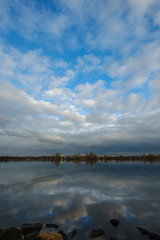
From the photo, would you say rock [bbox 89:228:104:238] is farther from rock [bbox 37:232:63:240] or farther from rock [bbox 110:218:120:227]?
rock [bbox 37:232:63:240]

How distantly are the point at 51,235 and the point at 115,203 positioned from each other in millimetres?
11551

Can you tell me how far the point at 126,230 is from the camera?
1162 cm

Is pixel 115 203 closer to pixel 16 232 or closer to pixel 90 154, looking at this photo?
pixel 16 232

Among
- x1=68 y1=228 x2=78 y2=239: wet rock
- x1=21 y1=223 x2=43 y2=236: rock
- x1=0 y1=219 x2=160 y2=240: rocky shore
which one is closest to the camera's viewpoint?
x1=0 y1=219 x2=160 y2=240: rocky shore

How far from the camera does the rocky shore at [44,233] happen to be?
30.8 feet

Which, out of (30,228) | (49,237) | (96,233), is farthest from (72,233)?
(30,228)

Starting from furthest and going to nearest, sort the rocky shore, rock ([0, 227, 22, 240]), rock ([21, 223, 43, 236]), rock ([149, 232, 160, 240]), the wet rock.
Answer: rock ([21, 223, 43, 236]) → the wet rock → rock ([149, 232, 160, 240]) → the rocky shore → rock ([0, 227, 22, 240])

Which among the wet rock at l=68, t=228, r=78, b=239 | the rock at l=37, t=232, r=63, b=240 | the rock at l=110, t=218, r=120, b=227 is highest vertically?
the rock at l=37, t=232, r=63, b=240

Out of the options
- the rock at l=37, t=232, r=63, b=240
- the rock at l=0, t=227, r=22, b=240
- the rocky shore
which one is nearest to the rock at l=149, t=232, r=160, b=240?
the rocky shore

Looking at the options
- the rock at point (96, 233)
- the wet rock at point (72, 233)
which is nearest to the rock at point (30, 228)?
the wet rock at point (72, 233)

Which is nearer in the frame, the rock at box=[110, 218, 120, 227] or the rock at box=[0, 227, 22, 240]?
the rock at box=[0, 227, 22, 240]

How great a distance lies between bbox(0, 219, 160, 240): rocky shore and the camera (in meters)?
9.39

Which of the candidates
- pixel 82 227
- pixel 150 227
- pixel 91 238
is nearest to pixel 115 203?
pixel 150 227

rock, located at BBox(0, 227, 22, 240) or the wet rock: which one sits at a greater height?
rock, located at BBox(0, 227, 22, 240)
